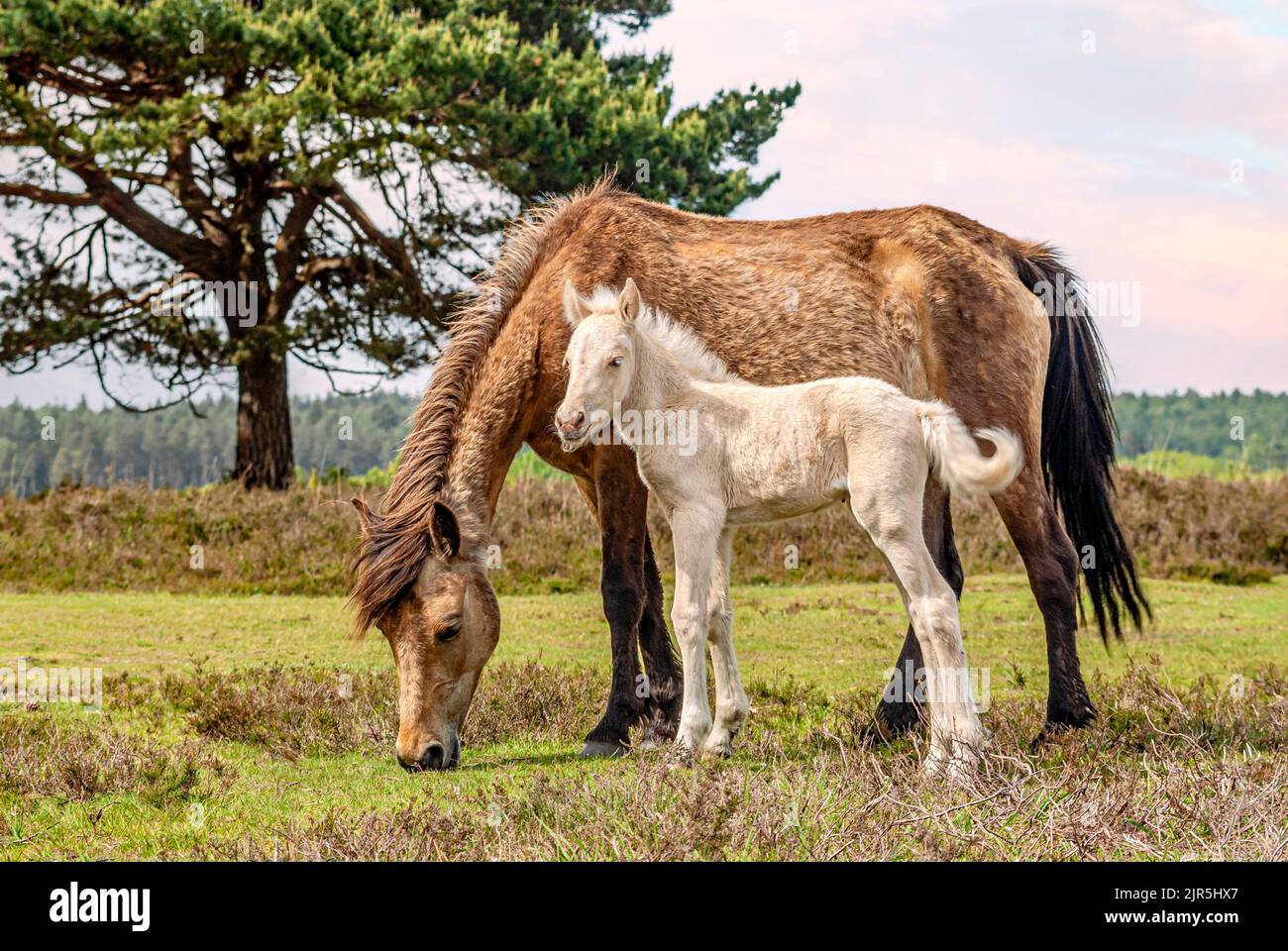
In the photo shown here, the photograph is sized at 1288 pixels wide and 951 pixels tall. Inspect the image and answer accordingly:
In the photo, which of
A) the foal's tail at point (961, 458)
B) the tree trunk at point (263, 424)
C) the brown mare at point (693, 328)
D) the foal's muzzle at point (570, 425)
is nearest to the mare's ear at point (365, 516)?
the brown mare at point (693, 328)

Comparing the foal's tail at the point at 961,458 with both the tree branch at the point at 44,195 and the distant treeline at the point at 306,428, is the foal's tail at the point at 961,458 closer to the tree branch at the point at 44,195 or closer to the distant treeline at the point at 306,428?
the tree branch at the point at 44,195

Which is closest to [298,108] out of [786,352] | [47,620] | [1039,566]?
[47,620]

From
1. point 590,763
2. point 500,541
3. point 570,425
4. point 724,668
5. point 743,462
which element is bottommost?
point 590,763

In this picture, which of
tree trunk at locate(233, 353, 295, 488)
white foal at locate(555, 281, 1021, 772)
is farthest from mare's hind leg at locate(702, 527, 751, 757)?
tree trunk at locate(233, 353, 295, 488)

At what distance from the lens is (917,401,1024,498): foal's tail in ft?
19.5

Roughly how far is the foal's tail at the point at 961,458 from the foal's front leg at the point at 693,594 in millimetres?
1127

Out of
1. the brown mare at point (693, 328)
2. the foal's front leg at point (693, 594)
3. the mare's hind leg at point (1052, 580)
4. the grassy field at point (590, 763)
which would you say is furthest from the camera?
the mare's hind leg at point (1052, 580)

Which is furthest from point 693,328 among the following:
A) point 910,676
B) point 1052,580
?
point 1052,580

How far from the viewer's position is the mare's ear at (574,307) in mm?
6480

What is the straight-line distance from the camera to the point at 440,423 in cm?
729

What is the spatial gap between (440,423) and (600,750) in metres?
2.14

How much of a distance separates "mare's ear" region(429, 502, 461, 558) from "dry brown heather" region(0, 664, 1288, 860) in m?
1.29

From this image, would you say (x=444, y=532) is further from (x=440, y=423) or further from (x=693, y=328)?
(x=693, y=328)

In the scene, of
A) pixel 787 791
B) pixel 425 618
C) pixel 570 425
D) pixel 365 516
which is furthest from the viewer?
pixel 365 516
